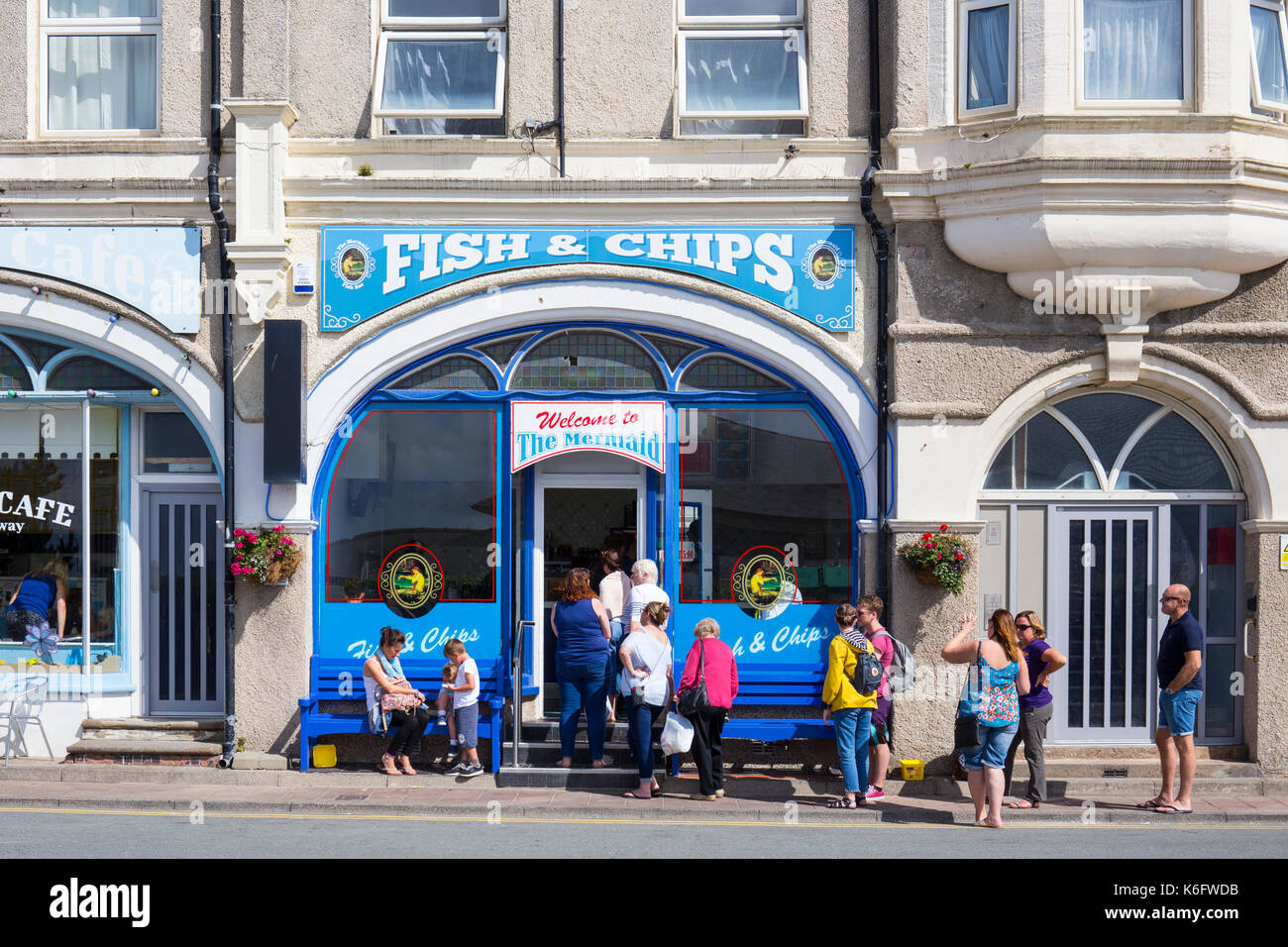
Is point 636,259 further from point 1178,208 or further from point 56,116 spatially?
point 56,116

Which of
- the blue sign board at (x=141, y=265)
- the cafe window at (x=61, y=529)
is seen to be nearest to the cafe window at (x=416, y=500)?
the blue sign board at (x=141, y=265)

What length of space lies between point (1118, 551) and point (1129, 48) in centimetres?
434

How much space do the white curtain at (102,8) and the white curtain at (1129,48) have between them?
8.35 metres

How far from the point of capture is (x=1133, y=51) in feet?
36.2

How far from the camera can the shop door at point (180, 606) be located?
478 inches

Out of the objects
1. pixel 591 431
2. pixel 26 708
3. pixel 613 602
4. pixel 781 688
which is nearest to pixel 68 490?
pixel 26 708

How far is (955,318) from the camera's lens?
11.4m

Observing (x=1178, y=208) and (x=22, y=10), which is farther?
(x=22, y=10)

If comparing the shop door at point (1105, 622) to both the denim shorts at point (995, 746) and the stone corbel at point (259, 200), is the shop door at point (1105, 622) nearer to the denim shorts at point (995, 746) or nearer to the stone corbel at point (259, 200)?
the denim shorts at point (995, 746)

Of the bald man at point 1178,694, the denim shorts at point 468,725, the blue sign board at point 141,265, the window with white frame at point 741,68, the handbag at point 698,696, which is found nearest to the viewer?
the bald man at point 1178,694

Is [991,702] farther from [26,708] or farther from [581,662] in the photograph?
[26,708]

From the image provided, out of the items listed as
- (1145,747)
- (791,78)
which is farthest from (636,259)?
(1145,747)

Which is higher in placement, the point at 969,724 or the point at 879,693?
the point at 879,693

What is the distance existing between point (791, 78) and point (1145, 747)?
6778 millimetres
